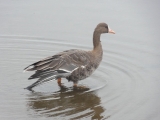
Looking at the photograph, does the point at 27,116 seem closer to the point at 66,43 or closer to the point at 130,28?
the point at 66,43

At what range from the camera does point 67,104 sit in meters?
9.39

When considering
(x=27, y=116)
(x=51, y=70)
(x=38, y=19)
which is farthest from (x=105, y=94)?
(x=38, y=19)

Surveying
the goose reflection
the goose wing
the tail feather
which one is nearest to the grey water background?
the goose reflection

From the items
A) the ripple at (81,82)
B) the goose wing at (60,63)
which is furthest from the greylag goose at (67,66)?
the ripple at (81,82)

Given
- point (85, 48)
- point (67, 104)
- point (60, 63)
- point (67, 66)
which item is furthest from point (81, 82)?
point (85, 48)

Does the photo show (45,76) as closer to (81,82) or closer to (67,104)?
(67,104)

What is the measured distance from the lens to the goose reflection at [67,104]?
8844mm

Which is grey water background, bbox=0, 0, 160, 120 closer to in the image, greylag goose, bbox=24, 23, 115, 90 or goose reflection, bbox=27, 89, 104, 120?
goose reflection, bbox=27, 89, 104, 120

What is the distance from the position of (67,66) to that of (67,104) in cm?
118

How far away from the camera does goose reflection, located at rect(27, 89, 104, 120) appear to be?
8.84 meters

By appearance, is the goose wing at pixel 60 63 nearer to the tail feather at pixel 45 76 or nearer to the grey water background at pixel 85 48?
the tail feather at pixel 45 76

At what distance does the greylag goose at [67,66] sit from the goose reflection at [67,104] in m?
0.36

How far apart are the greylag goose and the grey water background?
0.32 m

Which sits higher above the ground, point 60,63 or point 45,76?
point 60,63
